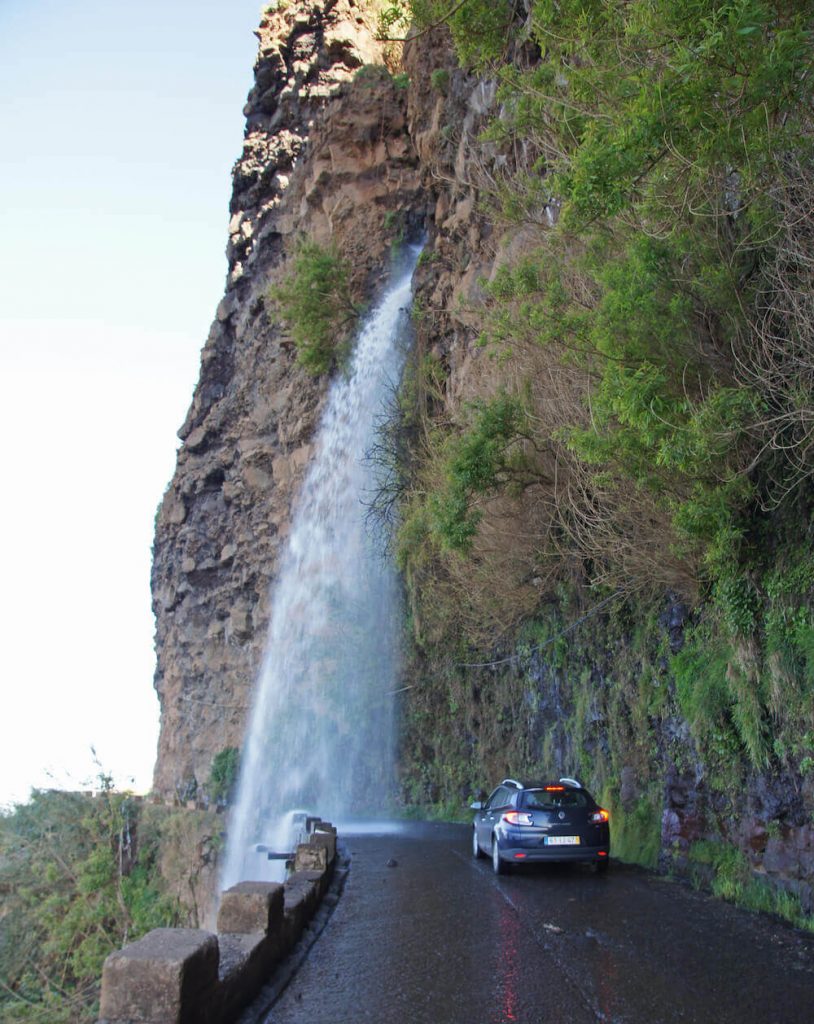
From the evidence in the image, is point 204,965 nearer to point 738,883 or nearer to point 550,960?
point 550,960

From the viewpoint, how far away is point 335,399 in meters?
30.7

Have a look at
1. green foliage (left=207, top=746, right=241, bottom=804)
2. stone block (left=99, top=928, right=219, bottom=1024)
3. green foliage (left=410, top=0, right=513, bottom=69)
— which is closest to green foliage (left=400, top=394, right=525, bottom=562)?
green foliage (left=410, top=0, right=513, bottom=69)

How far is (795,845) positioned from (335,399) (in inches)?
974

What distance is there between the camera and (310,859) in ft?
32.3

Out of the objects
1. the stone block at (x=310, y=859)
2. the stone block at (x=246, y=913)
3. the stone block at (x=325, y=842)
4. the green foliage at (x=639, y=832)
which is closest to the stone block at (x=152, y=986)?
the stone block at (x=246, y=913)

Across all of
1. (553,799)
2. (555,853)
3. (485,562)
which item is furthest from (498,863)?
(485,562)

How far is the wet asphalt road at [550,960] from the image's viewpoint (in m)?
4.94

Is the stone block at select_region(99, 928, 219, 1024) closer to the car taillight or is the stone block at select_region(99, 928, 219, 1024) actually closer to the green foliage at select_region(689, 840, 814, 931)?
the green foliage at select_region(689, 840, 814, 931)

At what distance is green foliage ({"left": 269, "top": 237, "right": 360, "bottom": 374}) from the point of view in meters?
29.2

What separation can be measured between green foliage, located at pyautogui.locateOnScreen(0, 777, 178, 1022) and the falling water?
20.5 ft

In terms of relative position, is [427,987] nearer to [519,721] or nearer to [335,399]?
[519,721]

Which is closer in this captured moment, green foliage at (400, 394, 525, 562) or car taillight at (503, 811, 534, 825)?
car taillight at (503, 811, 534, 825)

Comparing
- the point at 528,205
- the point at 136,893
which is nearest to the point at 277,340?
the point at 136,893

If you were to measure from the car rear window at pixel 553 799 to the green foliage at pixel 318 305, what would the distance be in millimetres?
21776
